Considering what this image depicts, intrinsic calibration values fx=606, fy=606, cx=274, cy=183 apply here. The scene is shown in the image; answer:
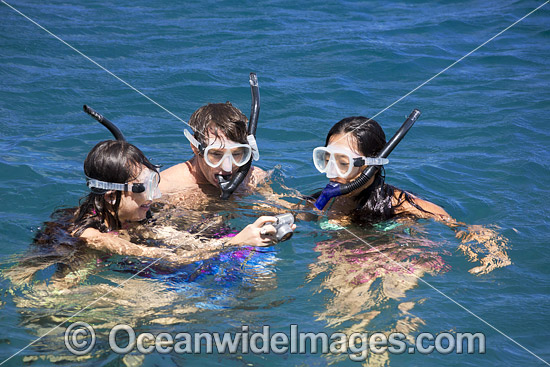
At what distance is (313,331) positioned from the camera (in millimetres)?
3281

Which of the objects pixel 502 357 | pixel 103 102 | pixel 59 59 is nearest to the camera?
pixel 502 357

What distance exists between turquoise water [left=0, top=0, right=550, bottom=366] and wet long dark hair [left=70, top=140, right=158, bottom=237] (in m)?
0.37

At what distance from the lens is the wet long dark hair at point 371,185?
417 cm

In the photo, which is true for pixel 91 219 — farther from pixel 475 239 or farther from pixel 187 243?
pixel 475 239

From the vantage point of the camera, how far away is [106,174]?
3.75 m

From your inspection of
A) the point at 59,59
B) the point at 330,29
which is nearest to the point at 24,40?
the point at 59,59

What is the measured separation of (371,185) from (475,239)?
793mm

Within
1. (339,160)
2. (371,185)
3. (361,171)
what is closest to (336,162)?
(339,160)

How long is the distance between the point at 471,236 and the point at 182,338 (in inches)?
81.8

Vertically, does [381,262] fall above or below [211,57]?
below

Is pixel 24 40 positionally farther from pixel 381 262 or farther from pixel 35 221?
pixel 381 262

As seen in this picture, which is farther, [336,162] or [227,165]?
[227,165]
